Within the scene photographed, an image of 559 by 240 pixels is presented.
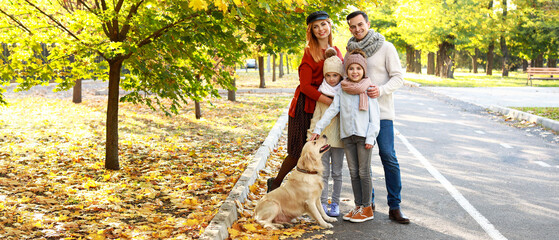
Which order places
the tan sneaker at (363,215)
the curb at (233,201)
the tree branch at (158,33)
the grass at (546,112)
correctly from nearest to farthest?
the curb at (233,201) < the tan sneaker at (363,215) < the tree branch at (158,33) < the grass at (546,112)

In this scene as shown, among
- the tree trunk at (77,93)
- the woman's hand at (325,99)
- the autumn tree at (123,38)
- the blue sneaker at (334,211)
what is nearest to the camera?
the woman's hand at (325,99)

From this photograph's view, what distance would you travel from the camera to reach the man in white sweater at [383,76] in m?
4.73

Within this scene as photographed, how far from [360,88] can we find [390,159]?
2.70 feet

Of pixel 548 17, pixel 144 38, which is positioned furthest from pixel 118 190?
pixel 548 17

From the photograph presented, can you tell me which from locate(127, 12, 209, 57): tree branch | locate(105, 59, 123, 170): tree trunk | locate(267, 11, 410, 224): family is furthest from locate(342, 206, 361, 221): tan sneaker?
locate(105, 59, 123, 170): tree trunk

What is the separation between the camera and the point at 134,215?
5.14 m

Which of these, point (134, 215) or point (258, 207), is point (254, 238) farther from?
point (134, 215)

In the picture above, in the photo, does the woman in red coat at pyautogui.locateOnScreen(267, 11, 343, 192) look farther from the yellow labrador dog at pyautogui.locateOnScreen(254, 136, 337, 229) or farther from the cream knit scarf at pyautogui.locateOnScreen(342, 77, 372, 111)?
the yellow labrador dog at pyautogui.locateOnScreen(254, 136, 337, 229)

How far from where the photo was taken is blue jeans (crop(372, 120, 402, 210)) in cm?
485

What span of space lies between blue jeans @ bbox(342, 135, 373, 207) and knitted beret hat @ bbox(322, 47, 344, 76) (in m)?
0.68

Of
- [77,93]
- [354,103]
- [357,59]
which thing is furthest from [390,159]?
[77,93]

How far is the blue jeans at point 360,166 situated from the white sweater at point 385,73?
362 millimetres

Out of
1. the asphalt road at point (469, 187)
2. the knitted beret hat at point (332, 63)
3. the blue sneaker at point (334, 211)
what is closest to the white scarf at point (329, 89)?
the knitted beret hat at point (332, 63)

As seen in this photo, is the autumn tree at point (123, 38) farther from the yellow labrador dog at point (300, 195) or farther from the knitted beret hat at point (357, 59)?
the yellow labrador dog at point (300, 195)
